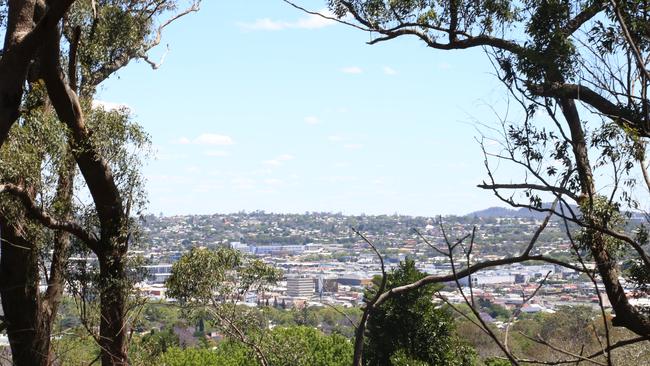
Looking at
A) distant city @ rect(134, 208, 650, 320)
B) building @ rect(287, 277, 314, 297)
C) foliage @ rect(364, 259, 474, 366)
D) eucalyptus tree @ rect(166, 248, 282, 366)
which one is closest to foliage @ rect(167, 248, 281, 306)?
eucalyptus tree @ rect(166, 248, 282, 366)

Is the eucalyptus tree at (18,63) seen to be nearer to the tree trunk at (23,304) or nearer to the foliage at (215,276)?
the tree trunk at (23,304)

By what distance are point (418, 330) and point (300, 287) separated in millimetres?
86585

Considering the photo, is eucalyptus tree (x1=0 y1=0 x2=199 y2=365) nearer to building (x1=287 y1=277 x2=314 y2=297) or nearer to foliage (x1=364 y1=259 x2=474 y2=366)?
foliage (x1=364 y1=259 x2=474 y2=366)

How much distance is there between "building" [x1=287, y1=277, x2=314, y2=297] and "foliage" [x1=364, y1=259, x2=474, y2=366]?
269 ft

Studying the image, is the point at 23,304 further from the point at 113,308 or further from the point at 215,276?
the point at 215,276

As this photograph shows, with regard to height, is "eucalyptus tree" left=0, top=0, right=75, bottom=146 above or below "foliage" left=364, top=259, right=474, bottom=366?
above

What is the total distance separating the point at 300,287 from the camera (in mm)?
107375

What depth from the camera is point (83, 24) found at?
448 inches

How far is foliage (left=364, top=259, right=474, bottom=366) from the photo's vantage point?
2133cm

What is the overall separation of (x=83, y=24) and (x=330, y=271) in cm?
11175

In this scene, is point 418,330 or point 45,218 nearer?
point 45,218

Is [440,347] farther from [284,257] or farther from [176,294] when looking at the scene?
[284,257]

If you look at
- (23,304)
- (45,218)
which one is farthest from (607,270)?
(23,304)

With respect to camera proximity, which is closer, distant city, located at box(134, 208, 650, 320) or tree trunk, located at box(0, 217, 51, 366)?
tree trunk, located at box(0, 217, 51, 366)
